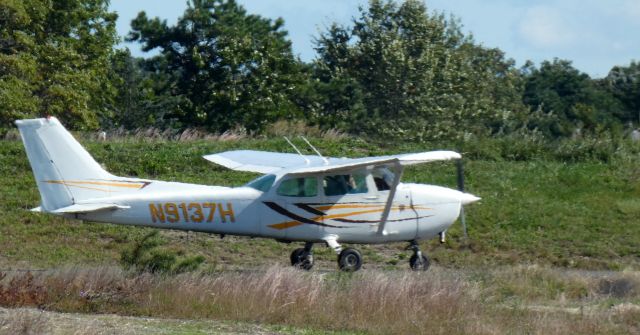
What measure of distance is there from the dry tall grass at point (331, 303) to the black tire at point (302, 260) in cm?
323

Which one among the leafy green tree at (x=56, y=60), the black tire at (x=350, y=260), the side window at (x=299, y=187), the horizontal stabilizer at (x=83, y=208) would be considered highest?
the leafy green tree at (x=56, y=60)

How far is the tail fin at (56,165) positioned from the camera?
58.3 feet

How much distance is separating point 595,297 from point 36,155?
357 inches

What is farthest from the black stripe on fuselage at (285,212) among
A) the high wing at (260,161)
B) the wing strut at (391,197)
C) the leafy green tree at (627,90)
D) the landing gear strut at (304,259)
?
the leafy green tree at (627,90)

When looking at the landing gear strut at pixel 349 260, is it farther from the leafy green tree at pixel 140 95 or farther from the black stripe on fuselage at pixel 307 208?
the leafy green tree at pixel 140 95

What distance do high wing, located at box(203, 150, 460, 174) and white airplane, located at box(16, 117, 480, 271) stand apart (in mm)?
29

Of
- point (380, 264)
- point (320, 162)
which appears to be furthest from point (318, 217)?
point (380, 264)

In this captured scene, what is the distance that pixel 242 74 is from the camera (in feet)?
158

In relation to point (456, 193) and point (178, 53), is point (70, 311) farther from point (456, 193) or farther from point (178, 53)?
point (178, 53)

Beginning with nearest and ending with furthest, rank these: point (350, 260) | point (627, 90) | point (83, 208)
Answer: point (83, 208) < point (350, 260) < point (627, 90)

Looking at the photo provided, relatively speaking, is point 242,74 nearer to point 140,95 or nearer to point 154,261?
point 140,95

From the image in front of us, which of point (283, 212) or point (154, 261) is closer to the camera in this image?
point (154, 261)

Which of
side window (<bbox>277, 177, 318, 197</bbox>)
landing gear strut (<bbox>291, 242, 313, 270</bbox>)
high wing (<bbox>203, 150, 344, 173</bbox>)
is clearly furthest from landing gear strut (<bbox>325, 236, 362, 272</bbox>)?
high wing (<bbox>203, 150, 344, 173</bbox>)

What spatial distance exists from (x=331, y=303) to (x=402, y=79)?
125 feet
